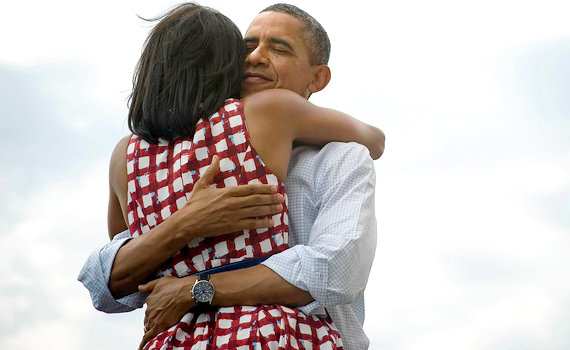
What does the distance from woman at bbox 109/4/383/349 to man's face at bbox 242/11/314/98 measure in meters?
0.20

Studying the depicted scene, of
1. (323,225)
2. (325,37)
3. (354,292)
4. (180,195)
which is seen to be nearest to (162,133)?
(180,195)

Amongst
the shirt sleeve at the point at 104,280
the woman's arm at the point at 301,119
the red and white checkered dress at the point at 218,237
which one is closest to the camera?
the red and white checkered dress at the point at 218,237

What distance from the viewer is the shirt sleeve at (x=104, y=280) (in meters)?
2.65

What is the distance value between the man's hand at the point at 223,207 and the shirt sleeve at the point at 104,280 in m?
0.34

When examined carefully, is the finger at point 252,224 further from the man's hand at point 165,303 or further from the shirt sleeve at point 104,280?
the shirt sleeve at point 104,280

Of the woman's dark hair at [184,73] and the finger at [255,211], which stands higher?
the woman's dark hair at [184,73]

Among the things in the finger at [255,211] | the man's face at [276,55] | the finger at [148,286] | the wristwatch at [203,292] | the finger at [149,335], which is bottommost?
the finger at [149,335]

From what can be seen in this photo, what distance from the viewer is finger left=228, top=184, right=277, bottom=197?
2.41 meters

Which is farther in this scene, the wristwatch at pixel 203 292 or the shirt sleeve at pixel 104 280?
the shirt sleeve at pixel 104 280

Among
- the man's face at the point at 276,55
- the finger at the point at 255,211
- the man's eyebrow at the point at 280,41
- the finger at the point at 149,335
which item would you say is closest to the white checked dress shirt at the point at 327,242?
the finger at the point at 255,211

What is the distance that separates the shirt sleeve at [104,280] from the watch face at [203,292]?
0.38 meters

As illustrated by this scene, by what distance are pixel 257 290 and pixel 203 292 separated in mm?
154

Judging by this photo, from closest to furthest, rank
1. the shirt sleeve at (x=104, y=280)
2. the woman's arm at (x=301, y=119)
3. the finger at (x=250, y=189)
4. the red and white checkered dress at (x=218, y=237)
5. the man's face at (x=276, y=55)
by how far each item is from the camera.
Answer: the red and white checkered dress at (x=218, y=237)
the finger at (x=250, y=189)
the woman's arm at (x=301, y=119)
the shirt sleeve at (x=104, y=280)
the man's face at (x=276, y=55)

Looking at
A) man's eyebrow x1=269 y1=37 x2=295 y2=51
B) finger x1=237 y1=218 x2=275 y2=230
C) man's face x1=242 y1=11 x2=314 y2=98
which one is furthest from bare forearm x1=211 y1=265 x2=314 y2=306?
man's eyebrow x1=269 y1=37 x2=295 y2=51
